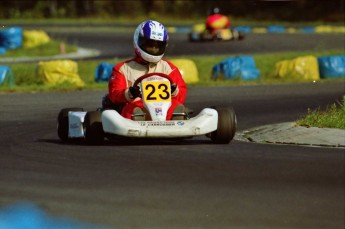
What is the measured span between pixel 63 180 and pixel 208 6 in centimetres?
5661

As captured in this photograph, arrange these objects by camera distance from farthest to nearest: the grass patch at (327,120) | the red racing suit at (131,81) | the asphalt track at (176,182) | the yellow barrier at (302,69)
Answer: the yellow barrier at (302,69) → the grass patch at (327,120) → the red racing suit at (131,81) → the asphalt track at (176,182)

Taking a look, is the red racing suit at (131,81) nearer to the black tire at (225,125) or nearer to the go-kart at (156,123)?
the go-kart at (156,123)

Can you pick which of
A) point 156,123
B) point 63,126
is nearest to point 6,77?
point 63,126

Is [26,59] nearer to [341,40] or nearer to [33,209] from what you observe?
[341,40]

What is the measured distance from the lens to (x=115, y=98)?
11852 mm

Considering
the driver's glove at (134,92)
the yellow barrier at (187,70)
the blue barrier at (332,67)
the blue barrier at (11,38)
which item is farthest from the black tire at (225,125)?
the blue barrier at (11,38)

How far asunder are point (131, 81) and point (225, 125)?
3.87 feet

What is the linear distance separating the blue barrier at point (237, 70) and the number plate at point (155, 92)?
467 inches

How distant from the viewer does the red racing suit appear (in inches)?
459

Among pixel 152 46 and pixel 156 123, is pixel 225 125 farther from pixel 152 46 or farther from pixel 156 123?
pixel 152 46

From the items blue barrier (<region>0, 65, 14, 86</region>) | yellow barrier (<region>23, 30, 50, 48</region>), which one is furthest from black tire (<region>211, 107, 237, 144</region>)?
yellow barrier (<region>23, 30, 50, 48</region>)

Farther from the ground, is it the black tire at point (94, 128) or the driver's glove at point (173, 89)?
the driver's glove at point (173, 89)

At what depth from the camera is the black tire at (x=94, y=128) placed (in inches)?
456

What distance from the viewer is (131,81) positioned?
12039 millimetres
